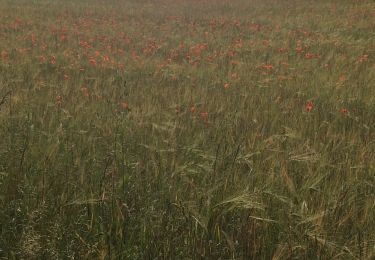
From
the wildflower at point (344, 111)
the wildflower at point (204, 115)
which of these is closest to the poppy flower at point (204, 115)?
the wildflower at point (204, 115)

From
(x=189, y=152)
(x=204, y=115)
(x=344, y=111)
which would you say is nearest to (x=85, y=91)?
(x=204, y=115)

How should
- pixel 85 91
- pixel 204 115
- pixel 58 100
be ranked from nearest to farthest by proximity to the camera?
pixel 204 115
pixel 58 100
pixel 85 91

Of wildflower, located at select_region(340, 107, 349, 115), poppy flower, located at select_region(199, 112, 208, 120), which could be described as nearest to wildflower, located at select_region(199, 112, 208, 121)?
poppy flower, located at select_region(199, 112, 208, 120)

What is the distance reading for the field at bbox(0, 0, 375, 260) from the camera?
181 centimetres

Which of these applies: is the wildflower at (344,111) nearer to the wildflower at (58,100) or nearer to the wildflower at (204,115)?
the wildflower at (204,115)

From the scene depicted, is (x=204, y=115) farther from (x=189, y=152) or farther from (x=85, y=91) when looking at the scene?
(x=85, y=91)

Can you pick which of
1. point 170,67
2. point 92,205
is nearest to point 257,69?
point 170,67

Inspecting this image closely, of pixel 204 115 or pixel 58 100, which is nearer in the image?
pixel 204 115

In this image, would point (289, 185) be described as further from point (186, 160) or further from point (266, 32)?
point (266, 32)

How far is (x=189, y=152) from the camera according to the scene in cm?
271

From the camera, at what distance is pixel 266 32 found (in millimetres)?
9789

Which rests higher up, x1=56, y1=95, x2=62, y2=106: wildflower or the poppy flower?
x1=56, y1=95, x2=62, y2=106: wildflower

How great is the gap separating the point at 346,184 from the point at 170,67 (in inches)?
174

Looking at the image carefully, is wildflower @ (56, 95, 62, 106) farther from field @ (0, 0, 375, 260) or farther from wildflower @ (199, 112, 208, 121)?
wildflower @ (199, 112, 208, 121)
